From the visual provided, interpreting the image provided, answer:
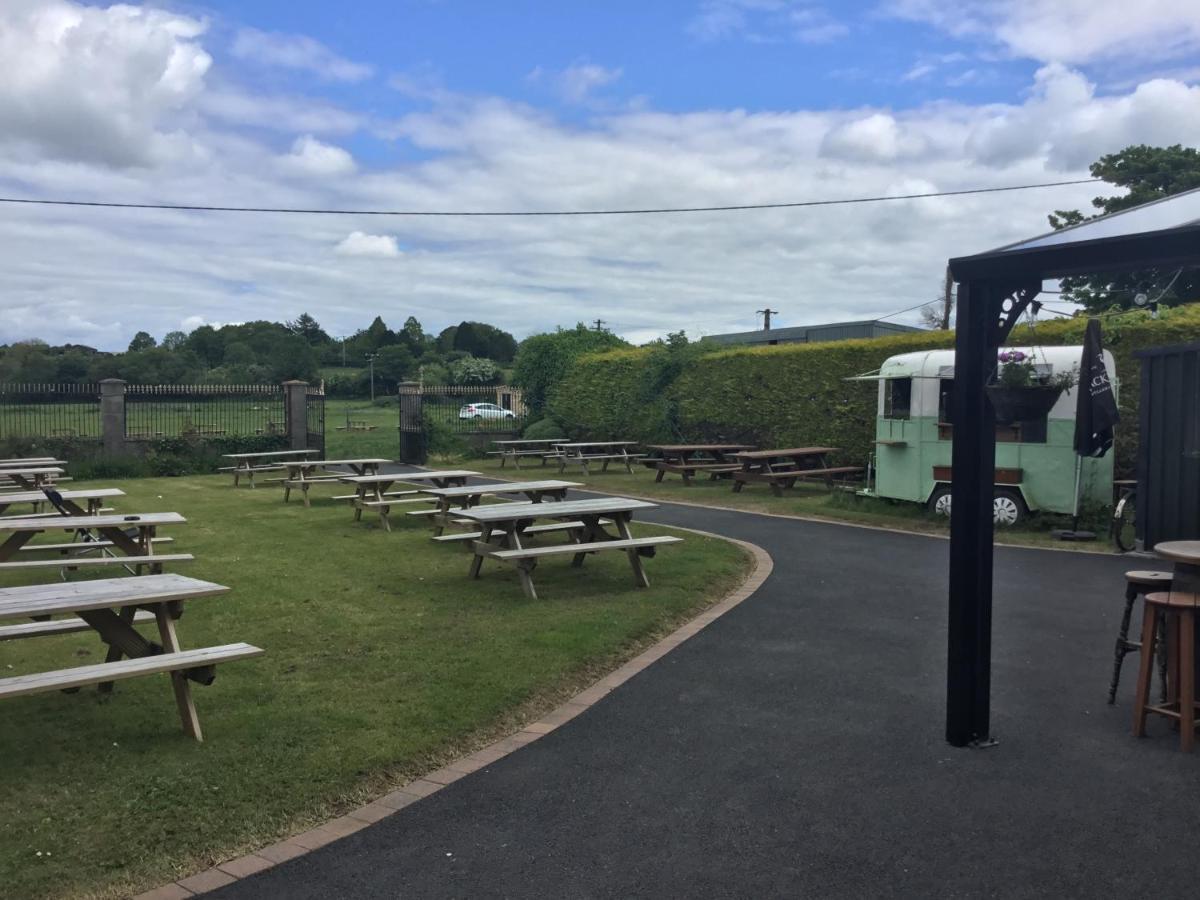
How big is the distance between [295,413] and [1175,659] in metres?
22.0

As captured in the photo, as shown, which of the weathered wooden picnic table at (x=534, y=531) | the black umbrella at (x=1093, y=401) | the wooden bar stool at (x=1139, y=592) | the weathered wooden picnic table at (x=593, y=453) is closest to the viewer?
the wooden bar stool at (x=1139, y=592)

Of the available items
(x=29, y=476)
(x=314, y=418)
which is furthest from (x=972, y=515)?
(x=314, y=418)

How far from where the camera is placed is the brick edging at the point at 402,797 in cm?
328

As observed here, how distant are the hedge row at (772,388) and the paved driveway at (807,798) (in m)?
8.53

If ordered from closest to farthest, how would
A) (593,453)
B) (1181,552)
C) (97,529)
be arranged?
(1181,552) < (97,529) < (593,453)

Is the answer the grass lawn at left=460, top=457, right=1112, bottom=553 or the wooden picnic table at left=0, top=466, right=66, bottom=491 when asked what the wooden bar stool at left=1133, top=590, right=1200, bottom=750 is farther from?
the wooden picnic table at left=0, top=466, right=66, bottom=491

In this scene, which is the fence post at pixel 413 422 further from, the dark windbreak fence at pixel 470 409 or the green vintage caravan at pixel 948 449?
the green vintage caravan at pixel 948 449

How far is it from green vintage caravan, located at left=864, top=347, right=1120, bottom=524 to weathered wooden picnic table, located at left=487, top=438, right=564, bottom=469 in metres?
9.30

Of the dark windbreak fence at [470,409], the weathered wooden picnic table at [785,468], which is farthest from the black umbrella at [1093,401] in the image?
the dark windbreak fence at [470,409]

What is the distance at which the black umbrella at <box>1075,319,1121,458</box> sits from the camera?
5.12 metres

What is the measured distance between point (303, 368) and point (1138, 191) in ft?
98.1

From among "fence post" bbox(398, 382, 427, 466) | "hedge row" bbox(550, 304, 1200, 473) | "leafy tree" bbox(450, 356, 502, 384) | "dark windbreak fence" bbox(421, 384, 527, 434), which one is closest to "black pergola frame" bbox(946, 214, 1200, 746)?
"hedge row" bbox(550, 304, 1200, 473)

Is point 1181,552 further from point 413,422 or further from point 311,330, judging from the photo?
point 311,330

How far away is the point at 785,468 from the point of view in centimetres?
1728
